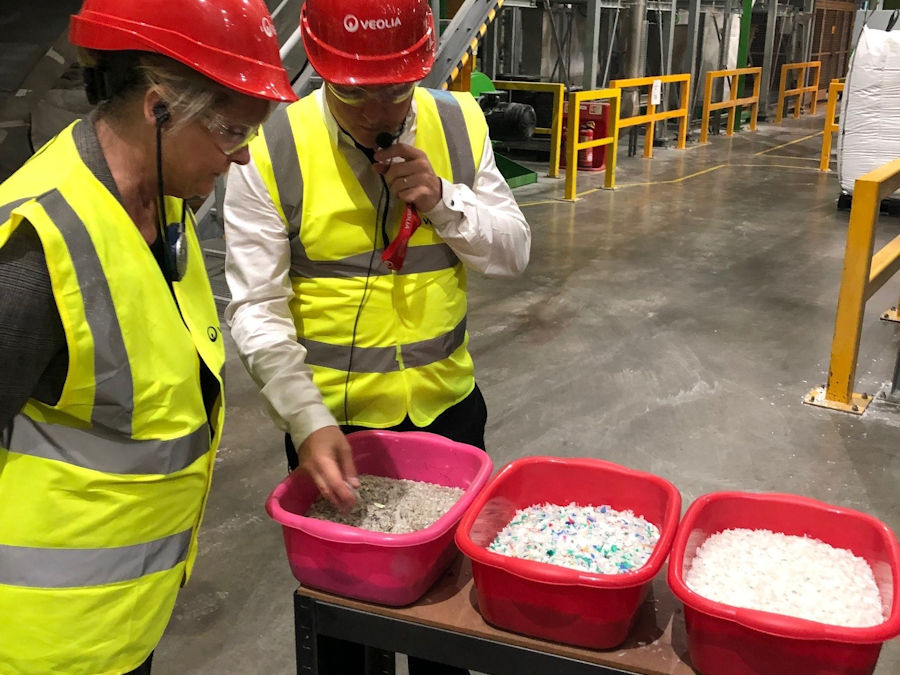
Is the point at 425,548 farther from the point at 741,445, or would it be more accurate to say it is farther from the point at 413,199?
the point at 741,445

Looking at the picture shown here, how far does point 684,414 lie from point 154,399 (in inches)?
121

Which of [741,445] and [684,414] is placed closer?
[741,445]

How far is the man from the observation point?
4.71 ft

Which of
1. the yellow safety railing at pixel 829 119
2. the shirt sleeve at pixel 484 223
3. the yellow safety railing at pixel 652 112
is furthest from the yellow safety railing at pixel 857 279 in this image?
the yellow safety railing at pixel 829 119

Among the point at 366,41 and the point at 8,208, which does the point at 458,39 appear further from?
the point at 8,208

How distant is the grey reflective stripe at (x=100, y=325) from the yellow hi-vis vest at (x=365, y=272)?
0.52 meters

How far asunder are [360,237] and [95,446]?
2.15 feet

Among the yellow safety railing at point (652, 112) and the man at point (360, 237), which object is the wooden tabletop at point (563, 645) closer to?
the man at point (360, 237)

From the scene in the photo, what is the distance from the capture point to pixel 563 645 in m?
1.25

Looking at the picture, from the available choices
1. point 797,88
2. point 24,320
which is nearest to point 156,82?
point 24,320

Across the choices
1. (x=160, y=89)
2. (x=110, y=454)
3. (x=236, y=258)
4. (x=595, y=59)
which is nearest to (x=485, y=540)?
(x=110, y=454)

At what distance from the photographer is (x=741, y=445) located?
11.6 feet

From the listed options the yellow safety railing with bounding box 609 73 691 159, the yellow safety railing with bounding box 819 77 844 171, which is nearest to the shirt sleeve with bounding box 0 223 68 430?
the yellow safety railing with bounding box 609 73 691 159

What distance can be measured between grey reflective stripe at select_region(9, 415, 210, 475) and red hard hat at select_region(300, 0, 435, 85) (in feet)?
2.26
